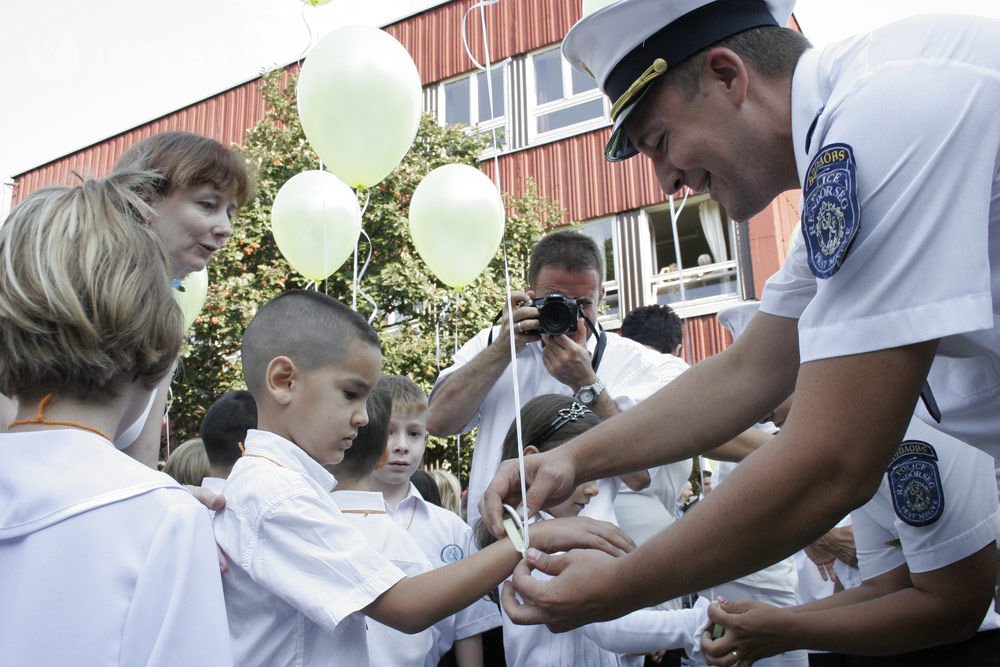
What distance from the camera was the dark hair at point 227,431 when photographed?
9.29 ft

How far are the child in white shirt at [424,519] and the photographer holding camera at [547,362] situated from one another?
20cm

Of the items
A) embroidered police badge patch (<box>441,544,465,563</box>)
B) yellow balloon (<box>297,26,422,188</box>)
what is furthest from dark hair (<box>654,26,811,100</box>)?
yellow balloon (<box>297,26,422,188</box>)

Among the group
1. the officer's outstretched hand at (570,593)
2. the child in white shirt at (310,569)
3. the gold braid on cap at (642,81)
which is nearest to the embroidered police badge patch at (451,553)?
the child in white shirt at (310,569)

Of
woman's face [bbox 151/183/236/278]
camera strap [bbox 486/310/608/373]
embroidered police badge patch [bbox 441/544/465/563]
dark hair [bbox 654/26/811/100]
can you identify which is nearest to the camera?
dark hair [bbox 654/26/811/100]

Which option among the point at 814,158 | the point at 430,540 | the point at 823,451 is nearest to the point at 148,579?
the point at 823,451

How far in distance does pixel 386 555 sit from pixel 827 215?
5.29ft

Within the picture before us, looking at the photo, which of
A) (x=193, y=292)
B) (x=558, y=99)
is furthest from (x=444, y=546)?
(x=558, y=99)

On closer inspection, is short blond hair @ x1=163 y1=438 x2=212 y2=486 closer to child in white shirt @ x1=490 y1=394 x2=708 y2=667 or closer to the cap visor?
child in white shirt @ x1=490 y1=394 x2=708 y2=667

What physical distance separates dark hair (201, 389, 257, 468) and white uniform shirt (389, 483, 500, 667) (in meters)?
0.59

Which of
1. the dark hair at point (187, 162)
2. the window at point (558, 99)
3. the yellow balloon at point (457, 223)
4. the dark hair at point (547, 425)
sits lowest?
the dark hair at point (547, 425)

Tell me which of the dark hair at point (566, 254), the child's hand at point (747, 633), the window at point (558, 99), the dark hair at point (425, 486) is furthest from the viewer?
the window at point (558, 99)

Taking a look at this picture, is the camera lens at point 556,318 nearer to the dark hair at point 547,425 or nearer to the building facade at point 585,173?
the dark hair at point 547,425

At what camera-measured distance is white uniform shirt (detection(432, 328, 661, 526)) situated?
297 centimetres

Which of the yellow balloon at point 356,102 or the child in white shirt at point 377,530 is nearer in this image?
the child in white shirt at point 377,530
